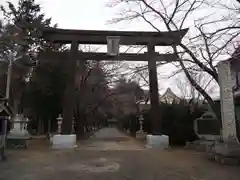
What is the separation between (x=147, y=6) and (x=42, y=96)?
16.5 m

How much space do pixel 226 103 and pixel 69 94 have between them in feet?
31.4

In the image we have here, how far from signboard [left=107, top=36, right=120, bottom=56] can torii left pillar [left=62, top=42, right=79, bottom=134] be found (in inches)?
83.9

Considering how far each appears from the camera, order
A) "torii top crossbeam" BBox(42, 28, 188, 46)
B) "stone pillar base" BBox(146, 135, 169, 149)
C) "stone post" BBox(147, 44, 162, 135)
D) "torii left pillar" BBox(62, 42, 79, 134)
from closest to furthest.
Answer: "torii left pillar" BBox(62, 42, 79, 134) → "stone pillar base" BBox(146, 135, 169, 149) → "stone post" BBox(147, 44, 162, 135) → "torii top crossbeam" BBox(42, 28, 188, 46)

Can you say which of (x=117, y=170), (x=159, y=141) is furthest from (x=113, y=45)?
(x=117, y=170)

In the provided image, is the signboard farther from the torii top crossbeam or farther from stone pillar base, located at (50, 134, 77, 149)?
stone pillar base, located at (50, 134, 77, 149)

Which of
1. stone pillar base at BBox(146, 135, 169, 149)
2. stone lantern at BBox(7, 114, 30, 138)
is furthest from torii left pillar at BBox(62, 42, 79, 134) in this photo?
stone pillar base at BBox(146, 135, 169, 149)

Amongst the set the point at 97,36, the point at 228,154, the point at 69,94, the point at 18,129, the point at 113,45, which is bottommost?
the point at 228,154

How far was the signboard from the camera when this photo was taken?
18109mm

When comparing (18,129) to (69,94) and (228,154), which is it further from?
(228,154)

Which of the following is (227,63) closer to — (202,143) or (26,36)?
(202,143)

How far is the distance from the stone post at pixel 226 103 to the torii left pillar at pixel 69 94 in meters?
9.10

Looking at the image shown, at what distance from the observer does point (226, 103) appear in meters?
11.9

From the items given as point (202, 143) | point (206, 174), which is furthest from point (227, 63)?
point (202, 143)

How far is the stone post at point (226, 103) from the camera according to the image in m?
11.5
